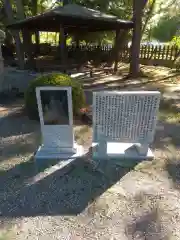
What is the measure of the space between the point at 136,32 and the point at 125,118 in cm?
726

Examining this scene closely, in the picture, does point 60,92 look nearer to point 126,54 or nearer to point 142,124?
point 142,124

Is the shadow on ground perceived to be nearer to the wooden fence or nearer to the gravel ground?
the gravel ground

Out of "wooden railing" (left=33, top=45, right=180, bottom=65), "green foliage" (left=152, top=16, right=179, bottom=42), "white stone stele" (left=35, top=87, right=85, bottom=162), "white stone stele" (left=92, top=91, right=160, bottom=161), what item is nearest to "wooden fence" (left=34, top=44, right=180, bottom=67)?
"wooden railing" (left=33, top=45, right=180, bottom=65)

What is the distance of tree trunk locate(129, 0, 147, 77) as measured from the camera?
8.87m

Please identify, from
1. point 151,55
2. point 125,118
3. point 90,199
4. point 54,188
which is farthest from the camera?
point 151,55

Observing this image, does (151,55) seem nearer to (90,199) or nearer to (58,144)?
(58,144)

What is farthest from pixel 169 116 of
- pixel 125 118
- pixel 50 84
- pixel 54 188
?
pixel 54 188

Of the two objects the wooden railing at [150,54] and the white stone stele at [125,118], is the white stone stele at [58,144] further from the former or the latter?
the wooden railing at [150,54]

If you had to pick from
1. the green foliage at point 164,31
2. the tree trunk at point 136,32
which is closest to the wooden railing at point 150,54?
the tree trunk at point 136,32

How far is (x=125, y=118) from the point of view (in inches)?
126

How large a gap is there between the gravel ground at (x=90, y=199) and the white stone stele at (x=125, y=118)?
358mm

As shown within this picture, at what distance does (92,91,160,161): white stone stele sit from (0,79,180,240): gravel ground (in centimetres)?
36

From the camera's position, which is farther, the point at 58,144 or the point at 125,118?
the point at 58,144

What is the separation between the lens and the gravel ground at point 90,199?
223 centimetres
